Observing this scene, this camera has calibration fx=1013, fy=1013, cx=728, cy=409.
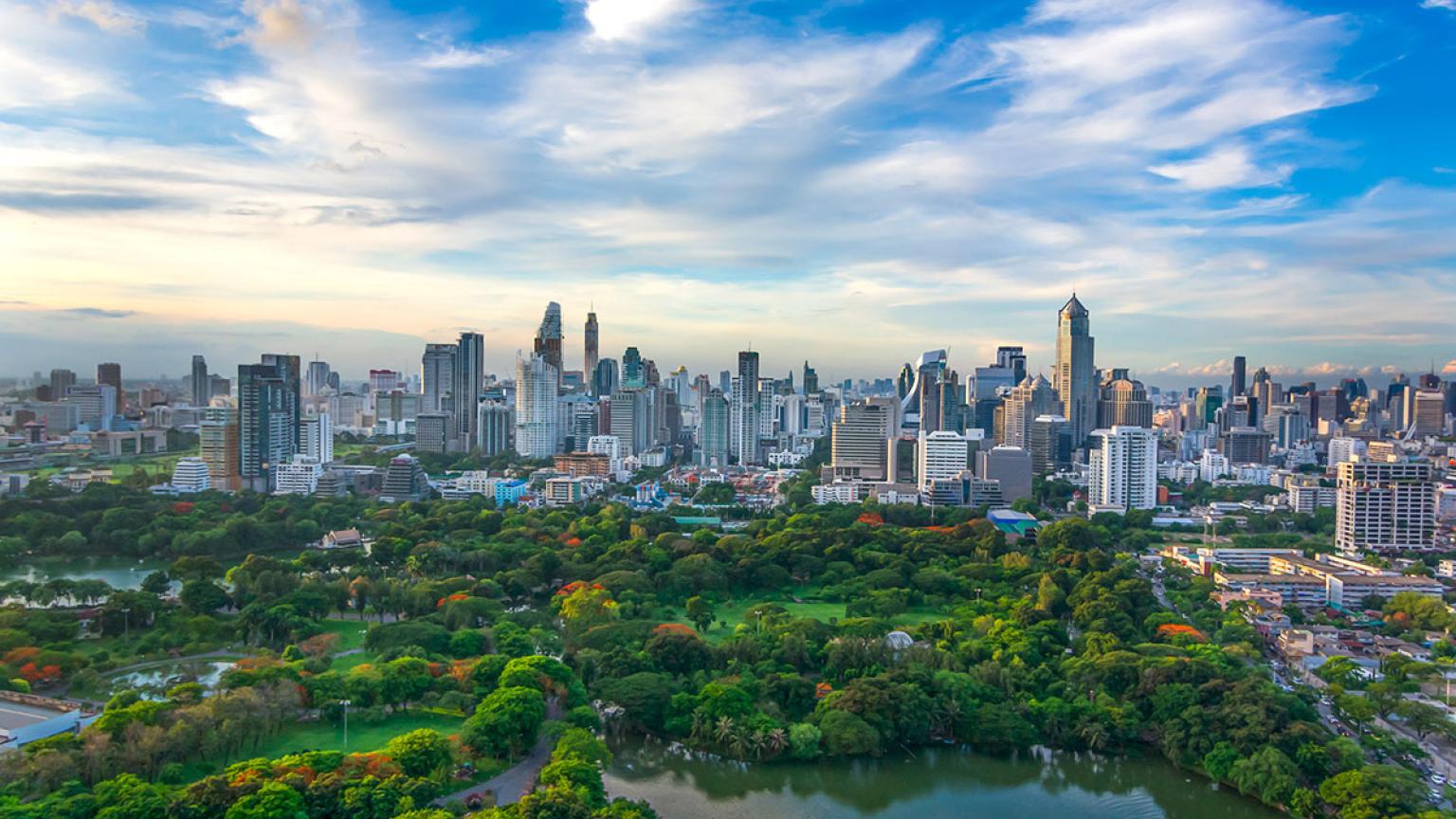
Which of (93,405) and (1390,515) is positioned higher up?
(93,405)

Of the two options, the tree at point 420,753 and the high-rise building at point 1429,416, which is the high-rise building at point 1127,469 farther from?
the high-rise building at point 1429,416

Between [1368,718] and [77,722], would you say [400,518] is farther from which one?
[1368,718]

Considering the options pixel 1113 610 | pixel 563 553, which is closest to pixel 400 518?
pixel 563 553

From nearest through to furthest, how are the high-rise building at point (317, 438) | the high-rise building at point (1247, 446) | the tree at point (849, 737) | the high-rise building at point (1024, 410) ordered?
the tree at point (849, 737) < the high-rise building at point (317, 438) < the high-rise building at point (1024, 410) < the high-rise building at point (1247, 446)

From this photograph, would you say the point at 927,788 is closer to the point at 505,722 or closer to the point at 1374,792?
the point at 1374,792

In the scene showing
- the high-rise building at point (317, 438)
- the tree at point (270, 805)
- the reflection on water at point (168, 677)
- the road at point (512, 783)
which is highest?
the high-rise building at point (317, 438)

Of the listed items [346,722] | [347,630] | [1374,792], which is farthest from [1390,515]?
[346,722]

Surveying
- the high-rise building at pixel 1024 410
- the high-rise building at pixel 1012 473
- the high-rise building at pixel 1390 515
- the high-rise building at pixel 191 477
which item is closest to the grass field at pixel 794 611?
the high-rise building at pixel 1390 515
